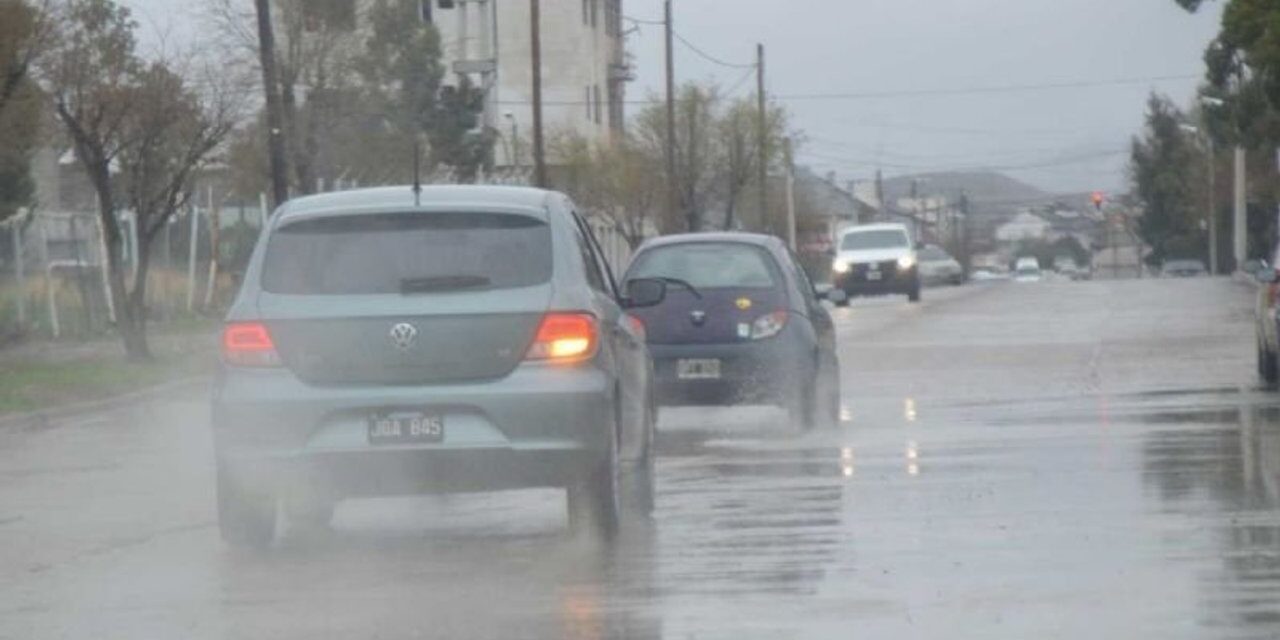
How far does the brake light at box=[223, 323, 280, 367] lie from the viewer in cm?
1190

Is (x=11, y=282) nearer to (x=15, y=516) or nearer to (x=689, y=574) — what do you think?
(x=15, y=516)

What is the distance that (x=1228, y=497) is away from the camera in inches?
536

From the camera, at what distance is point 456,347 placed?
11.8m

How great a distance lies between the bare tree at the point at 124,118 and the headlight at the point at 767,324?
13.6 m

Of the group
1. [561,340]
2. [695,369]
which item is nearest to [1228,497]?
[561,340]

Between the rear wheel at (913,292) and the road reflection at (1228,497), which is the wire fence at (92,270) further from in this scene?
the road reflection at (1228,497)

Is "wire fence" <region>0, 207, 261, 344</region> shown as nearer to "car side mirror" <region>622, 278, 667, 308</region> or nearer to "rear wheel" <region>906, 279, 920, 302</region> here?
"rear wheel" <region>906, 279, 920, 302</region>

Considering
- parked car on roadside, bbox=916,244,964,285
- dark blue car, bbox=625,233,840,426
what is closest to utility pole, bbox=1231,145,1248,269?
parked car on roadside, bbox=916,244,964,285

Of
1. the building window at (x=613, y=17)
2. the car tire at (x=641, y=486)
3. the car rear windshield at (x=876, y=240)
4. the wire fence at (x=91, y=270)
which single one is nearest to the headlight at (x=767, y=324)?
the car tire at (x=641, y=486)

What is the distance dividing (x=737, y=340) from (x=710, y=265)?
0.73m

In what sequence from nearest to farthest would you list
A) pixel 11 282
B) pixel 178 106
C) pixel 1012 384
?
1. pixel 1012 384
2. pixel 178 106
3. pixel 11 282

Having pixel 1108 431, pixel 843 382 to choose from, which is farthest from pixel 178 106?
pixel 1108 431

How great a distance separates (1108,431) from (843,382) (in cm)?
738

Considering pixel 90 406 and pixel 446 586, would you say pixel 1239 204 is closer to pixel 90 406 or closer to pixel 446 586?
pixel 90 406
